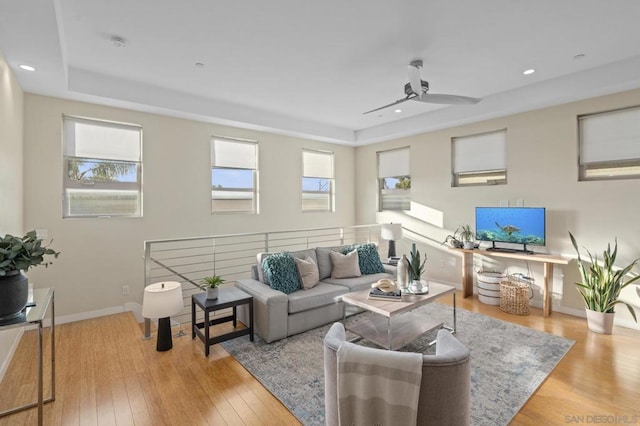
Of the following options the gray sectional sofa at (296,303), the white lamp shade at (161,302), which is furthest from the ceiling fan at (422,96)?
the white lamp shade at (161,302)

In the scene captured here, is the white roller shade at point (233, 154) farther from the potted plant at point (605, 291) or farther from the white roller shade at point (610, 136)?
the potted plant at point (605, 291)

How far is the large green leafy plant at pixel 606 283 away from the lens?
3484mm

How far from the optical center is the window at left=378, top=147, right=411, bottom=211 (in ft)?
20.2

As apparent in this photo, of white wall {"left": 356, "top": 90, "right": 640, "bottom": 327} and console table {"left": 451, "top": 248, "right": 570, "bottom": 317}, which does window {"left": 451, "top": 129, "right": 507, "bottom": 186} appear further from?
console table {"left": 451, "top": 248, "right": 570, "bottom": 317}

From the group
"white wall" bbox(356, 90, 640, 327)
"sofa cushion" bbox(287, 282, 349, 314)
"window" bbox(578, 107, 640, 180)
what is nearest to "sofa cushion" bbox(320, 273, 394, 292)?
"sofa cushion" bbox(287, 282, 349, 314)

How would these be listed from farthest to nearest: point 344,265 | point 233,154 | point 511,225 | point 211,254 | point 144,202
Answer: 1. point 233,154
2. point 211,254
3. point 511,225
4. point 144,202
5. point 344,265

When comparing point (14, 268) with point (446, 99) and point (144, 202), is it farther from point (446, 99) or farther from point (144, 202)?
point (446, 99)

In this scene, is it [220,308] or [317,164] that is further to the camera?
[317,164]

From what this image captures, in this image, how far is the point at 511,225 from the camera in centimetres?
448

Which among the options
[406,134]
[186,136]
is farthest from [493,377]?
[186,136]

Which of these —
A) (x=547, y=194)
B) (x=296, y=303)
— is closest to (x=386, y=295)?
(x=296, y=303)

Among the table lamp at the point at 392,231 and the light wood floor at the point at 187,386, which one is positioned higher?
the table lamp at the point at 392,231

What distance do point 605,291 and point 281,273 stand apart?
3.80m

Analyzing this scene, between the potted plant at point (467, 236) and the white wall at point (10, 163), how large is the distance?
5603 millimetres
